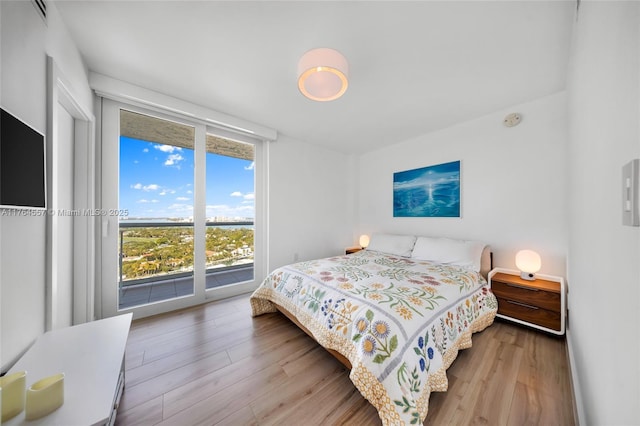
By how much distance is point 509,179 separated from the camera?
2525 millimetres

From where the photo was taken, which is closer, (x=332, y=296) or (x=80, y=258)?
(x=332, y=296)

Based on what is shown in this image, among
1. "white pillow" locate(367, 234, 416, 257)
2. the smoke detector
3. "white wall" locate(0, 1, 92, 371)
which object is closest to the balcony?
"white wall" locate(0, 1, 92, 371)

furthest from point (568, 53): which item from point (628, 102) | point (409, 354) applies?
point (409, 354)

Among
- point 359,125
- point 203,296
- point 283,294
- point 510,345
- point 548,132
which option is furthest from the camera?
point 359,125

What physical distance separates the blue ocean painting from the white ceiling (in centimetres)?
85

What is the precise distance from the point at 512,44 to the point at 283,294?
2.82 metres

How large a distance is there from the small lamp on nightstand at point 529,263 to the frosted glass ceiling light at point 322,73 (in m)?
2.49

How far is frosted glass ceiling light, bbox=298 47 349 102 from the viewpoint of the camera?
1.54 metres

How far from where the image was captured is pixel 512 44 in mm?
1585

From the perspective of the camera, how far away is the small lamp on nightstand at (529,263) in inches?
84.7

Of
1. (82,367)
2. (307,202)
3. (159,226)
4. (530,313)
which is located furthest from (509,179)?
(159,226)

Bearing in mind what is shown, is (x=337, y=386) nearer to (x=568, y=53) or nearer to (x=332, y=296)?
(x=332, y=296)

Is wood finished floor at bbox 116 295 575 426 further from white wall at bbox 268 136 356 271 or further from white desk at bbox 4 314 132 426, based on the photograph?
white wall at bbox 268 136 356 271

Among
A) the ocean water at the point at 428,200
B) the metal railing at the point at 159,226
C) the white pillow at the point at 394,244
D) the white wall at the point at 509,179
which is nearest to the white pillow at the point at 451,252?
the white pillow at the point at 394,244
